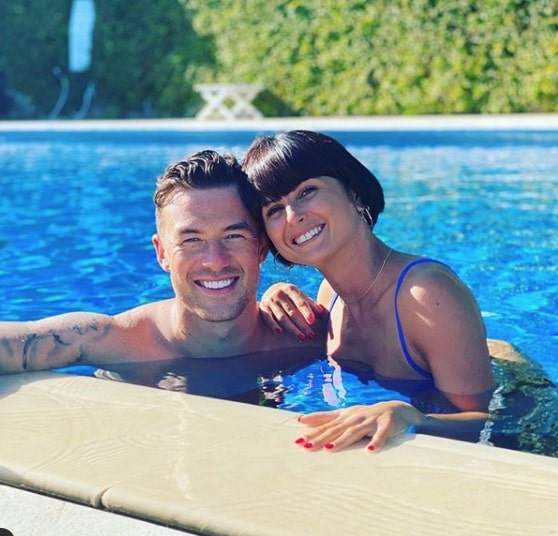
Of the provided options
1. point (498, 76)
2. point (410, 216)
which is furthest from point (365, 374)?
point (498, 76)

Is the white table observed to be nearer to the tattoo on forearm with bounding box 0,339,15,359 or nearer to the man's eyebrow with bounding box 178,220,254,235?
the man's eyebrow with bounding box 178,220,254,235

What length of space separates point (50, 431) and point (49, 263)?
185 inches

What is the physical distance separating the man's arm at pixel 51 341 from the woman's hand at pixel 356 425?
45.7 inches

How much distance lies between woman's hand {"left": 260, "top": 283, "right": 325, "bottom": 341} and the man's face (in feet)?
1.24

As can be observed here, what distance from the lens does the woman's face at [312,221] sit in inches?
130

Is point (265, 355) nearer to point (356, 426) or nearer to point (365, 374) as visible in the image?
point (365, 374)

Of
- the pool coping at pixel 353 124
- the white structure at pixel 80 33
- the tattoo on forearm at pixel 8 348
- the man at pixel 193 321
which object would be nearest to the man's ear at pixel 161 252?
the man at pixel 193 321

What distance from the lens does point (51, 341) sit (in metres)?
3.54

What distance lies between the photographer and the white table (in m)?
17.1

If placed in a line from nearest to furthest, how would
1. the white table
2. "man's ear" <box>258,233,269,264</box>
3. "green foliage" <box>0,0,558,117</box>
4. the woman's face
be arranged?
1. the woman's face
2. "man's ear" <box>258,233,269,264</box>
3. "green foliage" <box>0,0,558,117</box>
4. the white table

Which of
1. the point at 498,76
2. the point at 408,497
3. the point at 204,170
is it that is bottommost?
the point at 408,497

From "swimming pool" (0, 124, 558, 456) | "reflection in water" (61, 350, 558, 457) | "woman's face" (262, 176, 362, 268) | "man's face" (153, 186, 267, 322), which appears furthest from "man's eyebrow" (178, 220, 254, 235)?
"swimming pool" (0, 124, 558, 456)

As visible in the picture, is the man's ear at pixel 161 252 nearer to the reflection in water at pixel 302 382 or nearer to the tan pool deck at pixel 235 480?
the reflection in water at pixel 302 382

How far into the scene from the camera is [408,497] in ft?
7.27
